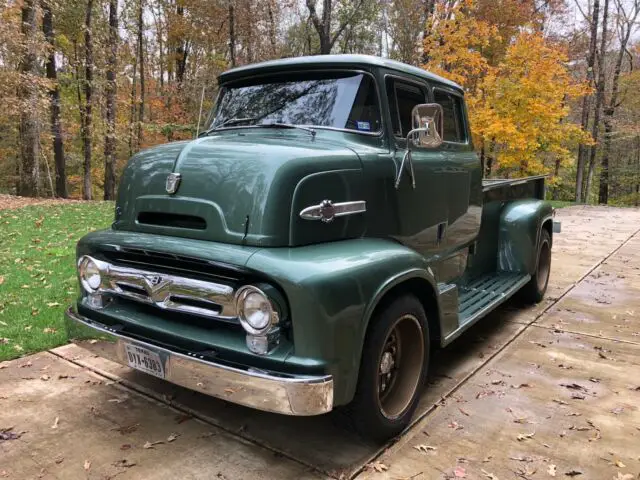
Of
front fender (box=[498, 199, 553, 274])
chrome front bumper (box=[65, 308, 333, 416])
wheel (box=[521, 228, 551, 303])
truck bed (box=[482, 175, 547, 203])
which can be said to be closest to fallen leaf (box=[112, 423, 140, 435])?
chrome front bumper (box=[65, 308, 333, 416])

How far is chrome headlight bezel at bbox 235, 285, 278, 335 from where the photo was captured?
2314 mm

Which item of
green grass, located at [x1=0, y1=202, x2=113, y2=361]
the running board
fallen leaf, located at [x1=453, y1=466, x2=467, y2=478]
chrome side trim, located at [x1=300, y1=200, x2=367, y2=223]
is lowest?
fallen leaf, located at [x1=453, y1=466, x2=467, y2=478]

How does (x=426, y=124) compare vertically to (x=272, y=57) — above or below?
below

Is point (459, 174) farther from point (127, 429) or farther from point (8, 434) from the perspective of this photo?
point (8, 434)

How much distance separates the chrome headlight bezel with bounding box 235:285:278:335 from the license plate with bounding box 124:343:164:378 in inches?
21.1

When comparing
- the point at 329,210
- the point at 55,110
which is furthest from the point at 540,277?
the point at 55,110

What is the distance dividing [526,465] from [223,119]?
2.94m

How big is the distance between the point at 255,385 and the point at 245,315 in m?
0.32

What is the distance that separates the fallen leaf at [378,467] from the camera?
263 centimetres

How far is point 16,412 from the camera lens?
3.18 metres

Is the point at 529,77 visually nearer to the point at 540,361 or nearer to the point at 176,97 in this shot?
the point at 540,361

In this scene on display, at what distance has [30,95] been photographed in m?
14.3

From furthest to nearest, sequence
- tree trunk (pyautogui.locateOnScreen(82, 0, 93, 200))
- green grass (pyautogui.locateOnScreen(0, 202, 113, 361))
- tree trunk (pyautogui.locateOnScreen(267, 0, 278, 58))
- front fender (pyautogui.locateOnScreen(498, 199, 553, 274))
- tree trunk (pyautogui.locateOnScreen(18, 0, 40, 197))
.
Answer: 1. tree trunk (pyautogui.locateOnScreen(267, 0, 278, 58))
2. tree trunk (pyautogui.locateOnScreen(82, 0, 93, 200))
3. tree trunk (pyautogui.locateOnScreen(18, 0, 40, 197))
4. front fender (pyautogui.locateOnScreen(498, 199, 553, 274))
5. green grass (pyautogui.locateOnScreen(0, 202, 113, 361))

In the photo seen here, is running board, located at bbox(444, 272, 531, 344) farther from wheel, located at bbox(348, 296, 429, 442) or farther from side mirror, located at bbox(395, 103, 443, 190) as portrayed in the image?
side mirror, located at bbox(395, 103, 443, 190)
